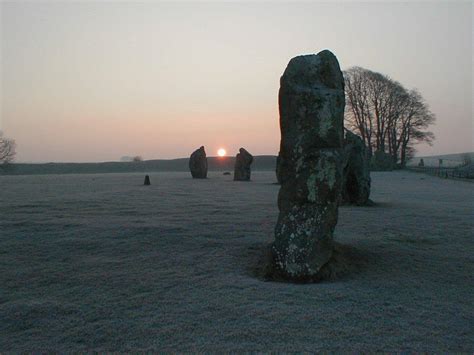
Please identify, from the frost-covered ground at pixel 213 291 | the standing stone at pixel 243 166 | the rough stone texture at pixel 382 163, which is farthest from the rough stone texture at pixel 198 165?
the rough stone texture at pixel 382 163

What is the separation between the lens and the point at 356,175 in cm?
1343

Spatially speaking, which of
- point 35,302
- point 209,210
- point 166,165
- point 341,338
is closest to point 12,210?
point 209,210

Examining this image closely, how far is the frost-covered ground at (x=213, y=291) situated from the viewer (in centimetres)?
407

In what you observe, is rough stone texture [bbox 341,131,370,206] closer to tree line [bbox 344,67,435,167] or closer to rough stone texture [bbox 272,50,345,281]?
rough stone texture [bbox 272,50,345,281]

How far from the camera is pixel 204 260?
6652 mm

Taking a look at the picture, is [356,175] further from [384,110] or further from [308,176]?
[384,110]

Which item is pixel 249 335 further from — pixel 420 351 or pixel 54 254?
pixel 54 254

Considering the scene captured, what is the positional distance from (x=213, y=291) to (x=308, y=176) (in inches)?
85.9

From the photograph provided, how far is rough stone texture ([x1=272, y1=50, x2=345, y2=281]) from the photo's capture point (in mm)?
5891

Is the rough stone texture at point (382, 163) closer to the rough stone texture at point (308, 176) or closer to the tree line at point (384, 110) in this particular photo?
the tree line at point (384, 110)

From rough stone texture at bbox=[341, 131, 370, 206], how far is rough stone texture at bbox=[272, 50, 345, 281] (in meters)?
7.32

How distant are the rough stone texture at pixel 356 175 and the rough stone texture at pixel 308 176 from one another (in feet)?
24.0

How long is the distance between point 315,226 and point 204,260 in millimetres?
1956

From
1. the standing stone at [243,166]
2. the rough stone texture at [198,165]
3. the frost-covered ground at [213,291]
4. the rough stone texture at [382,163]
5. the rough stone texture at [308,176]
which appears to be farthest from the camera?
the rough stone texture at [382,163]
